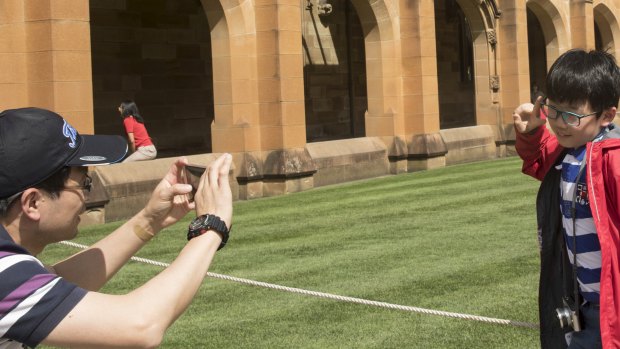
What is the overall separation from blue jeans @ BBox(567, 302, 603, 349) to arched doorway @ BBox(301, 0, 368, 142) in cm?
1762

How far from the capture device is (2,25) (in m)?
11.7

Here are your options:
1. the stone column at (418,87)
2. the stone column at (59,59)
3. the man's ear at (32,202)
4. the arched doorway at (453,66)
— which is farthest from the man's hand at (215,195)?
the arched doorway at (453,66)

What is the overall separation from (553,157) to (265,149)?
11.3 metres

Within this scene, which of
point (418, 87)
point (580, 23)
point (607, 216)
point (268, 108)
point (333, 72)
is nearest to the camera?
point (607, 216)

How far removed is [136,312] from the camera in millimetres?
2098

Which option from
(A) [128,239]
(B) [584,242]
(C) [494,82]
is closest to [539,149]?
(B) [584,242]

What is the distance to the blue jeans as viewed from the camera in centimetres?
332

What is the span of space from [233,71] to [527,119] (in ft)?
36.4

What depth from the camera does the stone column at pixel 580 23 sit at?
24922 mm

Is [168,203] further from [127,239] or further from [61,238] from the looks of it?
[61,238]

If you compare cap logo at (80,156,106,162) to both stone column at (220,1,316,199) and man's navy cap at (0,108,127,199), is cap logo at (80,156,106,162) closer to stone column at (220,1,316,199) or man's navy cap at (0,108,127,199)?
man's navy cap at (0,108,127,199)

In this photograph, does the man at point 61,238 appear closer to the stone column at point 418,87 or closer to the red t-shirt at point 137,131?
the red t-shirt at point 137,131

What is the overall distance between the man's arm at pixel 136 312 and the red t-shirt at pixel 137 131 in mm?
11781

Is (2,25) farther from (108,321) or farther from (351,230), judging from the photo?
(108,321)
